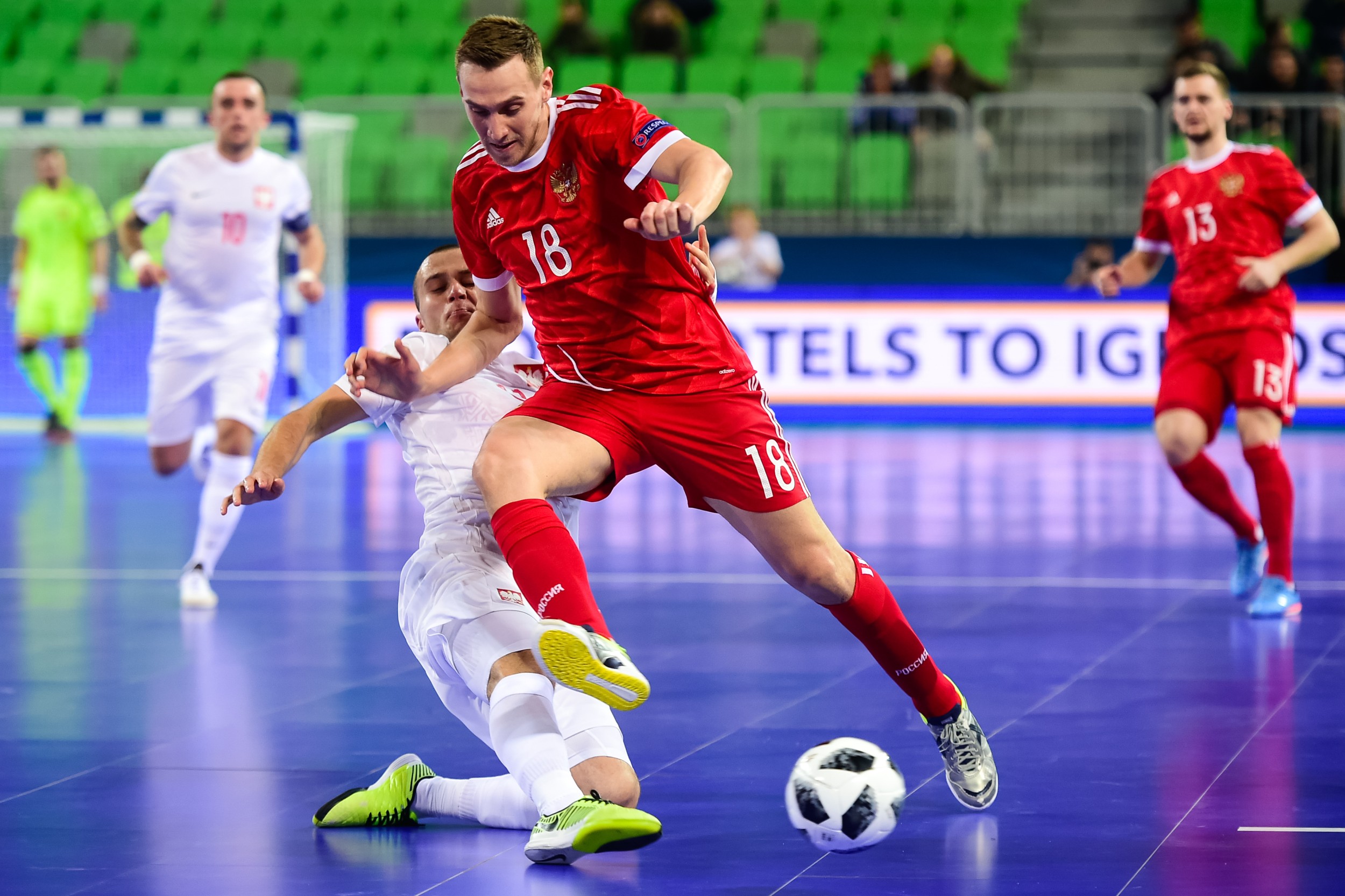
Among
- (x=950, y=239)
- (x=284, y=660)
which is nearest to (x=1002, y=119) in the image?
(x=950, y=239)

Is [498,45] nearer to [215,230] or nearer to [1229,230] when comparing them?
[1229,230]

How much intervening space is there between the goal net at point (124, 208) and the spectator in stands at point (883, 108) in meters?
4.62

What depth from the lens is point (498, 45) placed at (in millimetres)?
4055

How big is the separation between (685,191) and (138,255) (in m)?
5.39

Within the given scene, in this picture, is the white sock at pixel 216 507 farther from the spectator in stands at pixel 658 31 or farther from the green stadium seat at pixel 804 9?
the green stadium seat at pixel 804 9

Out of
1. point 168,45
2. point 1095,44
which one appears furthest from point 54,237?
point 1095,44

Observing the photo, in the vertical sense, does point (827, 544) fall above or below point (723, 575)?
above

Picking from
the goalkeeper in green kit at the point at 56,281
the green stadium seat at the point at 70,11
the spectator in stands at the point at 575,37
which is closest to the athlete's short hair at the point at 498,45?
the goalkeeper in green kit at the point at 56,281

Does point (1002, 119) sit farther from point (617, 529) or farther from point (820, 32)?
point (617, 529)

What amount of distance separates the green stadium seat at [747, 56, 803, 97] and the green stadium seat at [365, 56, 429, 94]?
344 centimetres

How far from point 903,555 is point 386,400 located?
4.88 metres

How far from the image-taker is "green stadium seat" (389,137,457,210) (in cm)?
1733

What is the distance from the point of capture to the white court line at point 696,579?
8.12 m

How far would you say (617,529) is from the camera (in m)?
10.2
